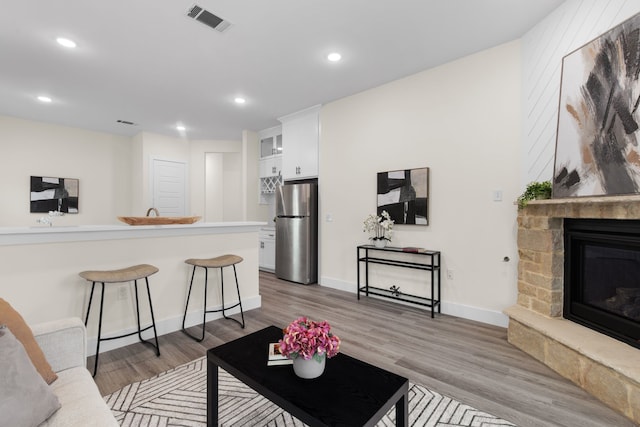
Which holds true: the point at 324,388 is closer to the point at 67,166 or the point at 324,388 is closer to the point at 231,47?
the point at 231,47

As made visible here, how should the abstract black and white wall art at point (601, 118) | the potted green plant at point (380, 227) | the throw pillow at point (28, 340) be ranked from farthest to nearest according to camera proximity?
the potted green plant at point (380, 227), the abstract black and white wall art at point (601, 118), the throw pillow at point (28, 340)

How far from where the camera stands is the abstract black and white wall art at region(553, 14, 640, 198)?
6.52ft

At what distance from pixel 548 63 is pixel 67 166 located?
7.43 m

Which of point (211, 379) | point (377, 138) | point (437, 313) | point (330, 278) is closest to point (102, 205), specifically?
point (330, 278)

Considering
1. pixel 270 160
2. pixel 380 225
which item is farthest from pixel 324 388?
pixel 270 160

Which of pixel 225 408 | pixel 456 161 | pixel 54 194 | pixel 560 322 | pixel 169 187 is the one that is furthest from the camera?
pixel 169 187

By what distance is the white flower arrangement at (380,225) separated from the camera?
3824mm

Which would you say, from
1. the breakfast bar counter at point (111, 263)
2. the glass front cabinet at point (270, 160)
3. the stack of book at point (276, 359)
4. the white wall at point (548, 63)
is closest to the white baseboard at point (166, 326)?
the breakfast bar counter at point (111, 263)

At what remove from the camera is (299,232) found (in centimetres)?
488

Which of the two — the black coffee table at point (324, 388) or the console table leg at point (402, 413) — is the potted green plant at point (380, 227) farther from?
the console table leg at point (402, 413)

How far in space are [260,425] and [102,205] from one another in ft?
20.3

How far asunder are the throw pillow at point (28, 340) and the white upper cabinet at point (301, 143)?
3.97m

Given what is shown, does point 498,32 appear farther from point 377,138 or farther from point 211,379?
point 211,379

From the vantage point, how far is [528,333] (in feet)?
8.11
